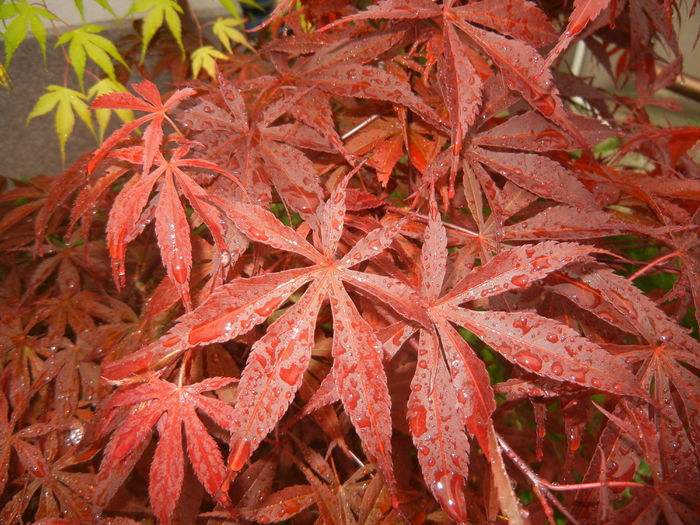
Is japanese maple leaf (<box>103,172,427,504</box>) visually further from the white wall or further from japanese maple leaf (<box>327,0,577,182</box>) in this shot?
the white wall

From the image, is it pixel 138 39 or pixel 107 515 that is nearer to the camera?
pixel 107 515

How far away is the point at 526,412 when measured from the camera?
3.34 feet

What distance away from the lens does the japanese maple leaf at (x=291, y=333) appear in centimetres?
45

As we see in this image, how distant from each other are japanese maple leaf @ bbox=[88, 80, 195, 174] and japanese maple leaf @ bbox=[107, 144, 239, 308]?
0.02 m

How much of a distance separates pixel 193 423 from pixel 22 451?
1.44ft

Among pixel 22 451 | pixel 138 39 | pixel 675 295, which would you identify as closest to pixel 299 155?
pixel 675 295

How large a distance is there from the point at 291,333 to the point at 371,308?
0.55ft

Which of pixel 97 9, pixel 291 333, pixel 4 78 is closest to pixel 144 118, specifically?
pixel 291 333

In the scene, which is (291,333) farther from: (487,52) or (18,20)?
(18,20)

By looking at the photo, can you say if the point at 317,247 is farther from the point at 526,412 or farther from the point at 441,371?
the point at 526,412

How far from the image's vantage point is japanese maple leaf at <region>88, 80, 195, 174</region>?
53cm

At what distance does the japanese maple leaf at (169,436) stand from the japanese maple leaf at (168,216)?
12cm

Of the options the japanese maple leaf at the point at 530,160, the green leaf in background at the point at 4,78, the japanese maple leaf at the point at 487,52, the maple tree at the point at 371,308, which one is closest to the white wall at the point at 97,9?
the green leaf in background at the point at 4,78

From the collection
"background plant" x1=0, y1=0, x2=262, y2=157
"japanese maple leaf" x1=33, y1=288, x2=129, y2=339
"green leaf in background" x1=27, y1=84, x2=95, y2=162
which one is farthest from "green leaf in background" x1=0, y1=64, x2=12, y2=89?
"japanese maple leaf" x1=33, y1=288, x2=129, y2=339
